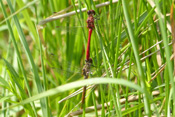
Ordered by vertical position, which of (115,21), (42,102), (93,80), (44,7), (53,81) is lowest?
(53,81)

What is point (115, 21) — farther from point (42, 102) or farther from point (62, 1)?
point (62, 1)

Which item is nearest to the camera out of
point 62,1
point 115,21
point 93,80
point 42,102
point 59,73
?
point 93,80

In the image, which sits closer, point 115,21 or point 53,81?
point 115,21

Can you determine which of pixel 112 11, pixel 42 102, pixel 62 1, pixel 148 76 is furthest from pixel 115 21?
pixel 62 1

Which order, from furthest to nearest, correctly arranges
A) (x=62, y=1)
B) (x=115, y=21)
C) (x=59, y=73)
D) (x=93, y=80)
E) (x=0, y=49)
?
(x=0, y=49) < (x=62, y=1) < (x=59, y=73) < (x=115, y=21) < (x=93, y=80)

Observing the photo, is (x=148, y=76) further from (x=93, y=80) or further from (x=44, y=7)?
(x=44, y=7)

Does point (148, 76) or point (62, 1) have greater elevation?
point (62, 1)
